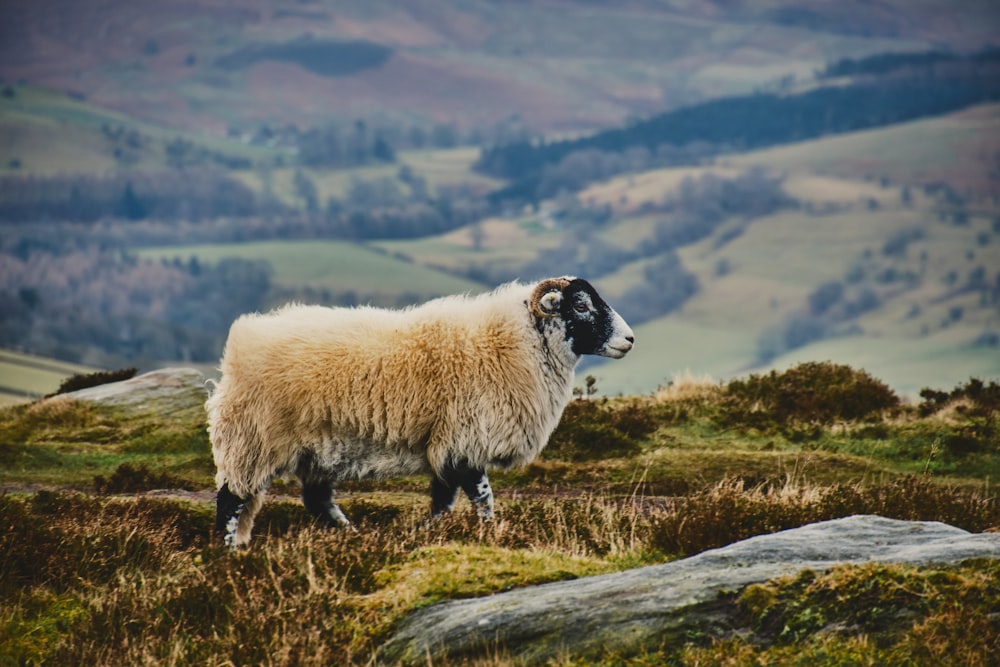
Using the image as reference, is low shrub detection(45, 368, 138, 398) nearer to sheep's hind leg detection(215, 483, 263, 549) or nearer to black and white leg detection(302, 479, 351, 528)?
black and white leg detection(302, 479, 351, 528)

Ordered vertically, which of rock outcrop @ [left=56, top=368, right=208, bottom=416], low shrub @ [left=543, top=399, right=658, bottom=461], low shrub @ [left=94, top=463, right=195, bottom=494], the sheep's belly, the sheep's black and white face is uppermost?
the sheep's black and white face

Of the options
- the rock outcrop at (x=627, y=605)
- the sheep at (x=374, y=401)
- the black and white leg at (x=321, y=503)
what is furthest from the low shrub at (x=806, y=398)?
the rock outcrop at (x=627, y=605)

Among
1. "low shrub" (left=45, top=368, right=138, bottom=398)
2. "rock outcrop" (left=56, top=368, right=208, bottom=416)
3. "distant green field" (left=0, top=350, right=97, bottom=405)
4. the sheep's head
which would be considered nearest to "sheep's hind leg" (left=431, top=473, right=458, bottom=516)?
the sheep's head

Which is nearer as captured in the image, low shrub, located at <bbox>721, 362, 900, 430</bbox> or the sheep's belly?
the sheep's belly

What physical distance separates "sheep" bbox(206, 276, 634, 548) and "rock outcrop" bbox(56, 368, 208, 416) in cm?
1156

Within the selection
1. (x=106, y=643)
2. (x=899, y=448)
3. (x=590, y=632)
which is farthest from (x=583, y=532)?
(x=899, y=448)

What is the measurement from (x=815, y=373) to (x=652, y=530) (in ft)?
42.0

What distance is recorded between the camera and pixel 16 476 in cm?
1988

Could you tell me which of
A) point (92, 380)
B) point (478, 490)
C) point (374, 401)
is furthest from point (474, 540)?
point (92, 380)

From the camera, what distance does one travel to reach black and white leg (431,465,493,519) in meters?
13.2

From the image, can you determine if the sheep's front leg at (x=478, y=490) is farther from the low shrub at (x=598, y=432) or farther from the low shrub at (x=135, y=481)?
the low shrub at (x=135, y=481)

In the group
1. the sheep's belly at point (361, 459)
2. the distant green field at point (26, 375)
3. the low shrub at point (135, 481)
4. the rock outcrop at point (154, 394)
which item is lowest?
the distant green field at point (26, 375)

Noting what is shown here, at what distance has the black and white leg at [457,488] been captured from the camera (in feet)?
43.2

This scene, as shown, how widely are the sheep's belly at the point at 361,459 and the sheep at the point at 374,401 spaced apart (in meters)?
0.01
